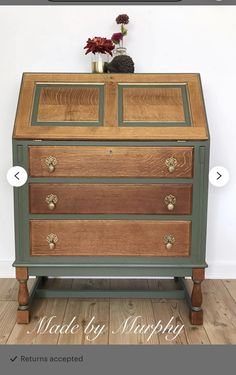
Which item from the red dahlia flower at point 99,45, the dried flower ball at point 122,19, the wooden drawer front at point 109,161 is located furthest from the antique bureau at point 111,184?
the dried flower ball at point 122,19

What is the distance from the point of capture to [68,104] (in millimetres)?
2646

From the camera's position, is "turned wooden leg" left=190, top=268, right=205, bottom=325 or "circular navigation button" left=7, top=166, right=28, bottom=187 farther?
"turned wooden leg" left=190, top=268, right=205, bottom=325

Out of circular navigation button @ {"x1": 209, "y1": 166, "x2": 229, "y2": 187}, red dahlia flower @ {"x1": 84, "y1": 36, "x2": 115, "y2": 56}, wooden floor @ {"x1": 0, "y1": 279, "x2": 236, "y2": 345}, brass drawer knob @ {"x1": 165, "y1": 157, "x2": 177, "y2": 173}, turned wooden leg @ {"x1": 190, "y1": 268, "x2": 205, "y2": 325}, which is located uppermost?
red dahlia flower @ {"x1": 84, "y1": 36, "x2": 115, "y2": 56}

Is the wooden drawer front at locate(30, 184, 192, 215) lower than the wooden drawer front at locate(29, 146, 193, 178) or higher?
lower

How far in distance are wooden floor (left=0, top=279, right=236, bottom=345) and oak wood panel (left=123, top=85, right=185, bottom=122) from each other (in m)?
1.11

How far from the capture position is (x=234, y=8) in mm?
3154

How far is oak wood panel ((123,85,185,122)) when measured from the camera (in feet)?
8.52

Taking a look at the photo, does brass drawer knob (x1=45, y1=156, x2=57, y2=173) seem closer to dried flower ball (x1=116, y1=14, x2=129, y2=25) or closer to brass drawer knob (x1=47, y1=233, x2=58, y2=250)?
brass drawer knob (x1=47, y1=233, x2=58, y2=250)

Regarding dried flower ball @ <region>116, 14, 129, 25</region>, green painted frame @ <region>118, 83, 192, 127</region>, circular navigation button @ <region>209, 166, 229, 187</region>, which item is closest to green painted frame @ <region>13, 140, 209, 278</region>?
circular navigation button @ <region>209, 166, 229, 187</region>

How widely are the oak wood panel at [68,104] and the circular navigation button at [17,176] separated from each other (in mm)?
286

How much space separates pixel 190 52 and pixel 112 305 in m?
1.67

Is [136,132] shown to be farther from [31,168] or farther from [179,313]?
[179,313]

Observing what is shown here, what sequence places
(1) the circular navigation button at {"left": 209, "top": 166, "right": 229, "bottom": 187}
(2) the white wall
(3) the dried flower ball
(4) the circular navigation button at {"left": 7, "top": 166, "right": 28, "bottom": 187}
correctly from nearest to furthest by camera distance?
(4) the circular navigation button at {"left": 7, "top": 166, "right": 28, "bottom": 187} < (1) the circular navigation button at {"left": 209, "top": 166, "right": 229, "bottom": 187} < (3) the dried flower ball < (2) the white wall
